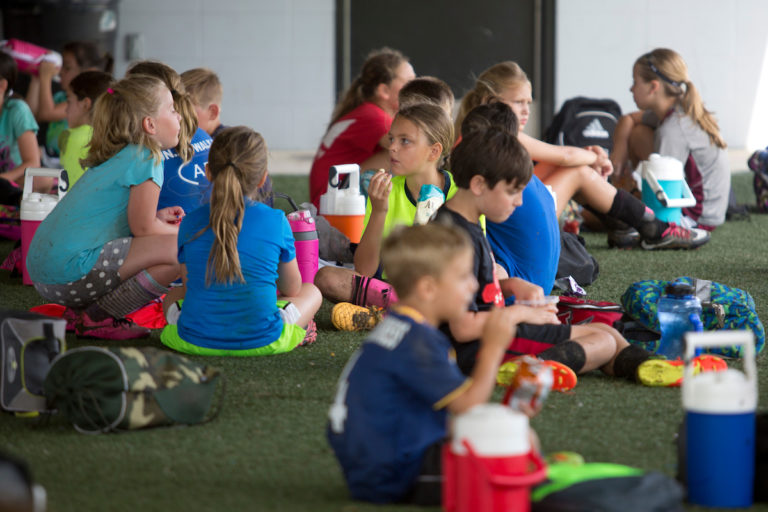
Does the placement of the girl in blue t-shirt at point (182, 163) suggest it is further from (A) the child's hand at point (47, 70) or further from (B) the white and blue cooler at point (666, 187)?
(A) the child's hand at point (47, 70)

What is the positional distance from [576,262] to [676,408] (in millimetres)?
1612

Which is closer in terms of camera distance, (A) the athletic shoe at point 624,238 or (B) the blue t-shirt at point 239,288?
(B) the blue t-shirt at point 239,288

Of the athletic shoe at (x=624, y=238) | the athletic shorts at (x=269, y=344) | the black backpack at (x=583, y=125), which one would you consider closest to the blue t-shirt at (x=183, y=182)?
the athletic shorts at (x=269, y=344)

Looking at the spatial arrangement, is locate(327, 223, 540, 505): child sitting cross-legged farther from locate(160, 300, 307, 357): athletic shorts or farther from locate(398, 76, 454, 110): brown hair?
locate(398, 76, 454, 110): brown hair

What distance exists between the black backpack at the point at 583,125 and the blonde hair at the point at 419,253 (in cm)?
437

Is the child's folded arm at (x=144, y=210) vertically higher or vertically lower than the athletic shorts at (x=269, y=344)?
higher

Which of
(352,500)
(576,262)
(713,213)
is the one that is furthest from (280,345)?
(713,213)

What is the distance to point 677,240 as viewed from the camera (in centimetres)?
496

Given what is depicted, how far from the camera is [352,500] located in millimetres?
1904

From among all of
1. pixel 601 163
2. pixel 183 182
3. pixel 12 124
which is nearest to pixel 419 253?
pixel 183 182

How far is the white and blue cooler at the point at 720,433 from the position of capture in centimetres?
178

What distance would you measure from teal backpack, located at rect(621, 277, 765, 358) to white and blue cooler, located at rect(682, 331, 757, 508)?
1.17m

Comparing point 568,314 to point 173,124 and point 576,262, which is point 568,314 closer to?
point 576,262

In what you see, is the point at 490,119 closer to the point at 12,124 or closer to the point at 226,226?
the point at 226,226
